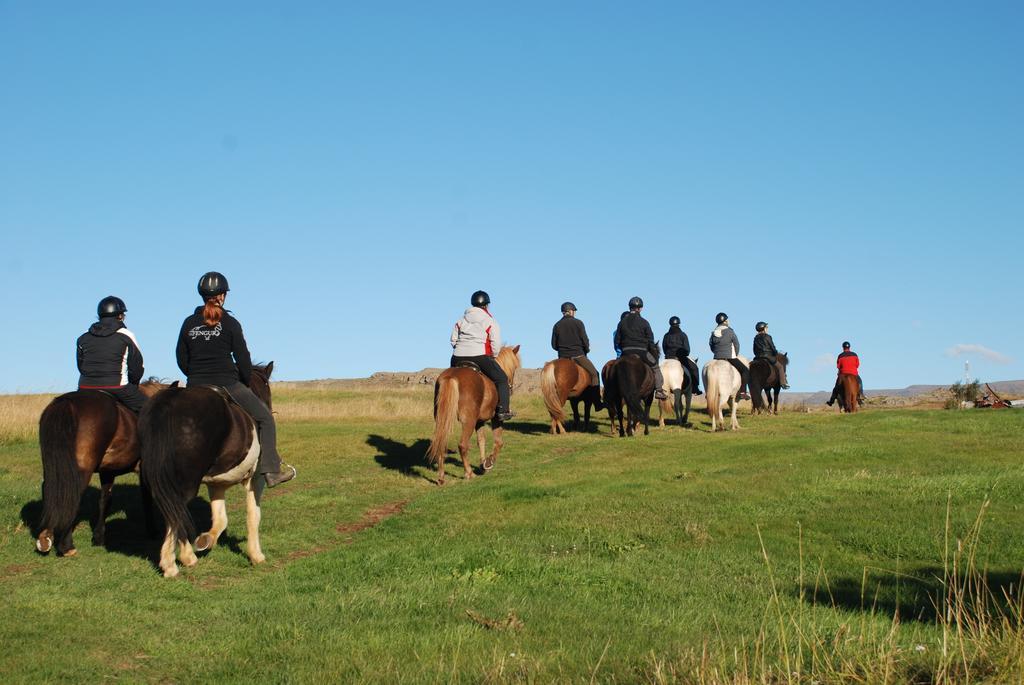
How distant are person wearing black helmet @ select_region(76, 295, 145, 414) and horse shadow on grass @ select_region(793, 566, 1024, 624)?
8287mm

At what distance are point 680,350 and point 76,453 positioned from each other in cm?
1975

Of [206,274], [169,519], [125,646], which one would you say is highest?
[206,274]

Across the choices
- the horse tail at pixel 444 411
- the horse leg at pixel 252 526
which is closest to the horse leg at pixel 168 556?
the horse leg at pixel 252 526

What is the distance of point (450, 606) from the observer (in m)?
8.43

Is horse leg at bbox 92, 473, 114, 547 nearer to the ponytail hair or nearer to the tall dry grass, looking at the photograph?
the ponytail hair

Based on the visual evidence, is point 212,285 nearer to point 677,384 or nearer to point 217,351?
point 217,351

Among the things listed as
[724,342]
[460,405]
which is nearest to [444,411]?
[460,405]

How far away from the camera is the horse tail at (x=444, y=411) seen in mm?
17312

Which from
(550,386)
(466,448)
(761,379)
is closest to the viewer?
(466,448)

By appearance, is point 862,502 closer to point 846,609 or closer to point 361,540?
point 846,609

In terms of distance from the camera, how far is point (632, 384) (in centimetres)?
2381

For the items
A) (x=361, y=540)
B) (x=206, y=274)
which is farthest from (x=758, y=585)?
(x=206, y=274)

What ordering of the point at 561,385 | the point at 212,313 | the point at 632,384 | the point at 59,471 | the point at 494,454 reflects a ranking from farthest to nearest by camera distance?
the point at 561,385
the point at 632,384
the point at 494,454
the point at 59,471
the point at 212,313

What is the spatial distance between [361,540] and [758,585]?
5.21 meters
